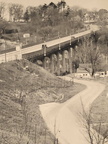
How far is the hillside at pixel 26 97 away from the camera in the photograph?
11539 millimetres

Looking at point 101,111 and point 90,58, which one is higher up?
point 101,111

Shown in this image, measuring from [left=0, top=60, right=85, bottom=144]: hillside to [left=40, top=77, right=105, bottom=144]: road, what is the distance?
327 millimetres

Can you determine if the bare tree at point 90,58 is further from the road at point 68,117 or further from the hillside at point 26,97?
the road at point 68,117

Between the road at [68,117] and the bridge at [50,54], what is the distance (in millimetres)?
4970

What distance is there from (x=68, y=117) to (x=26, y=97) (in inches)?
96.6

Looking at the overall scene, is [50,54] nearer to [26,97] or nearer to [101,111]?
[26,97]

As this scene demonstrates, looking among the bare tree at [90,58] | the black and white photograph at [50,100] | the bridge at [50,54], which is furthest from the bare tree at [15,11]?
the bare tree at [90,58]

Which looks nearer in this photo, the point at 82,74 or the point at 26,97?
the point at 26,97

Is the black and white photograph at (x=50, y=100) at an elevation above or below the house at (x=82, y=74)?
above

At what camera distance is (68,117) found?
1465cm

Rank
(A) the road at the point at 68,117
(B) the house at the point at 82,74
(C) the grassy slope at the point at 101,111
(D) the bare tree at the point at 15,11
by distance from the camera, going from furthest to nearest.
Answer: (D) the bare tree at the point at 15,11 → (B) the house at the point at 82,74 → (C) the grassy slope at the point at 101,111 → (A) the road at the point at 68,117

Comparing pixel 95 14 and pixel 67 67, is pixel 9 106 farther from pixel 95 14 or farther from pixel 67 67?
pixel 95 14

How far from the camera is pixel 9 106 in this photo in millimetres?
13953

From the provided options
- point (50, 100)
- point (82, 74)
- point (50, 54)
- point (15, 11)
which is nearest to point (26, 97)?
point (50, 100)
